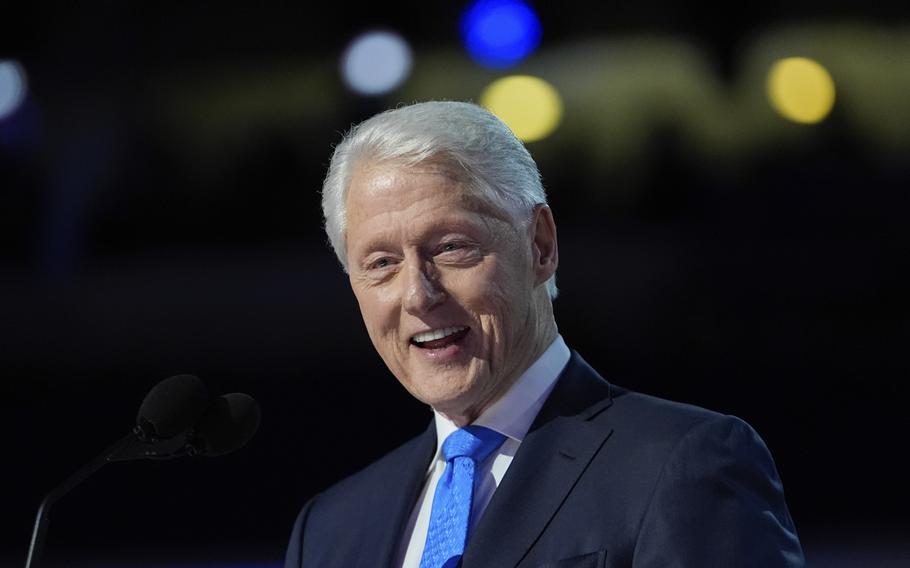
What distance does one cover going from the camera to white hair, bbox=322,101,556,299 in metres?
1.91

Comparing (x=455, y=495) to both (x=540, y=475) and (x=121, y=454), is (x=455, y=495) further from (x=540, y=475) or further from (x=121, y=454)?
(x=121, y=454)

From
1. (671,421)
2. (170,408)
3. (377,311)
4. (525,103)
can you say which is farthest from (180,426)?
(525,103)

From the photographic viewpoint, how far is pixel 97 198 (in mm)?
4473

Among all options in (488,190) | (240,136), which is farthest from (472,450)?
(240,136)

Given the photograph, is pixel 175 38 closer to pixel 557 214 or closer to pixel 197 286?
pixel 197 286

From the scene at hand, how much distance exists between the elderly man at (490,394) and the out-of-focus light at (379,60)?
236 centimetres

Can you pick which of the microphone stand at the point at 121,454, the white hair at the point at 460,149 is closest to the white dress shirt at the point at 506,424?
the white hair at the point at 460,149

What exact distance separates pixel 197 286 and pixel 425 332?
265 centimetres

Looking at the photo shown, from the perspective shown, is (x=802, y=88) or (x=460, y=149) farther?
(x=802, y=88)

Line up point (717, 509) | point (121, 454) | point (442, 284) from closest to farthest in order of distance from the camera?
point (717, 509)
point (121, 454)
point (442, 284)

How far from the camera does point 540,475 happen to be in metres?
1.84

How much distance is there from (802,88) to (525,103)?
0.94 metres

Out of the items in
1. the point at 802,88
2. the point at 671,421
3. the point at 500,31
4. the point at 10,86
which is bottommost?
the point at 671,421

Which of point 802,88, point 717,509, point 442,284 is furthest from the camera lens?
point 802,88
